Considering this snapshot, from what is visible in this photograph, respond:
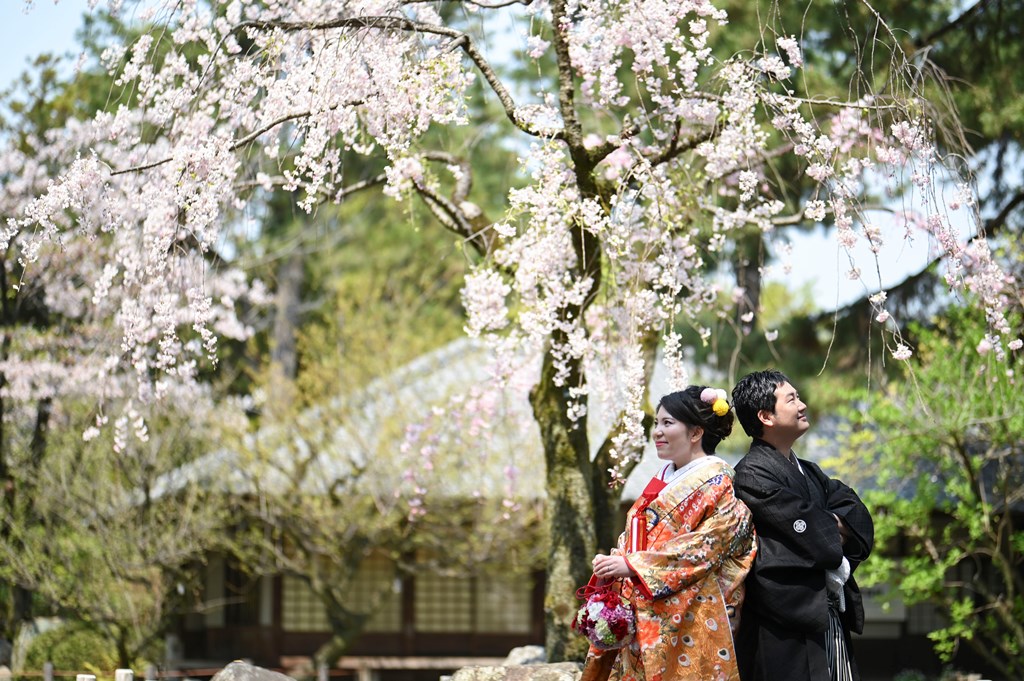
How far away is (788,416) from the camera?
3920mm

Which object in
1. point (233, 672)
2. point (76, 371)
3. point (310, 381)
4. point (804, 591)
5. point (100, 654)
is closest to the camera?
point (804, 591)

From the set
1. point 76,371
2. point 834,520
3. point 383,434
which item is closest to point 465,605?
point 383,434

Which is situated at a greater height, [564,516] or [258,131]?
[258,131]

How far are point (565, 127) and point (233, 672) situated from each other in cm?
284

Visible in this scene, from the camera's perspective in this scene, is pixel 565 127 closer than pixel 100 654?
Yes

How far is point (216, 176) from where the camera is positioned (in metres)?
5.41

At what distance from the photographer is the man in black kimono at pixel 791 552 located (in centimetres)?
377

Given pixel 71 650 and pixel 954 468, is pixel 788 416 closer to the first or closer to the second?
pixel 954 468

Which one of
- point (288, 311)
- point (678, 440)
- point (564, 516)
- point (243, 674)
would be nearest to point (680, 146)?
point (564, 516)

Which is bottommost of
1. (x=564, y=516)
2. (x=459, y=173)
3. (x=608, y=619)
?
(x=608, y=619)

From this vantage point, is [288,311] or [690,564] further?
[288,311]

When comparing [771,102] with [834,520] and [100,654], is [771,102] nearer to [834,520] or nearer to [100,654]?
[834,520]

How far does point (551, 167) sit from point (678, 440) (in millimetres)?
2150

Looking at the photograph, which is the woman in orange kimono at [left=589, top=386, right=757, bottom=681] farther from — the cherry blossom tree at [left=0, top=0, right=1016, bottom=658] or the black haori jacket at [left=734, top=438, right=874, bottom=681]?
the cherry blossom tree at [left=0, top=0, right=1016, bottom=658]
